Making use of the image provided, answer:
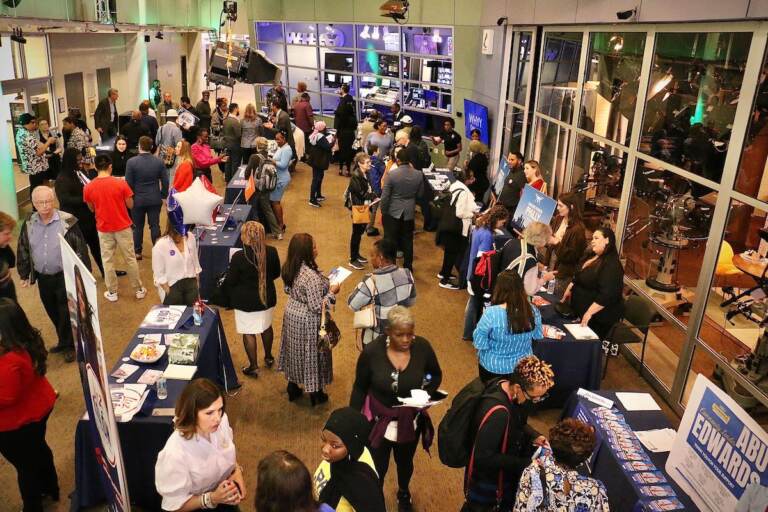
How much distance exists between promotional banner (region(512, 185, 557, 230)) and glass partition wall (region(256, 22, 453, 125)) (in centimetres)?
603

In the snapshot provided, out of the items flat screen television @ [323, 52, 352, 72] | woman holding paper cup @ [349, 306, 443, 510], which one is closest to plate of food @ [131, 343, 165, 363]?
woman holding paper cup @ [349, 306, 443, 510]

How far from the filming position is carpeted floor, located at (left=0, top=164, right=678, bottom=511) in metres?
4.11

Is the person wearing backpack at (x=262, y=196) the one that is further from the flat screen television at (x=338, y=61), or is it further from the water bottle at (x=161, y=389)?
the flat screen television at (x=338, y=61)

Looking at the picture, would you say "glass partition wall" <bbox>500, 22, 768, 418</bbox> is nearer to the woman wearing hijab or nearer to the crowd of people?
the crowd of people

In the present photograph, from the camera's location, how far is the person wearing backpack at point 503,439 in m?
2.88

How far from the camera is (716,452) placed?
120 inches

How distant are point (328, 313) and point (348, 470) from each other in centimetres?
210

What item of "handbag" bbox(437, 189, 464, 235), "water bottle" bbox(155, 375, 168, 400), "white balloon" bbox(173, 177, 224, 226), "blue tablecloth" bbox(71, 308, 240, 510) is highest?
"white balloon" bbox(173, 177, 224, 226)

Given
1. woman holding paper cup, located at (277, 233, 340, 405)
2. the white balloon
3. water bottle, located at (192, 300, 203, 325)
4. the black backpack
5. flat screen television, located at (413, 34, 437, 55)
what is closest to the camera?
the black backpack

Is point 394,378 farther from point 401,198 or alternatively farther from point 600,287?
point 401,198

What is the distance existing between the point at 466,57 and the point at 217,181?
5.39 meters

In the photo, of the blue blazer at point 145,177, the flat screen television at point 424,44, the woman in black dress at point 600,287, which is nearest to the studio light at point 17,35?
the blue blazer at point 145,177

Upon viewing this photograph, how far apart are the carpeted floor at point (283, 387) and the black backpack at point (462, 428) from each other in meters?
1.07

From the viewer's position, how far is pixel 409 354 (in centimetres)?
336
